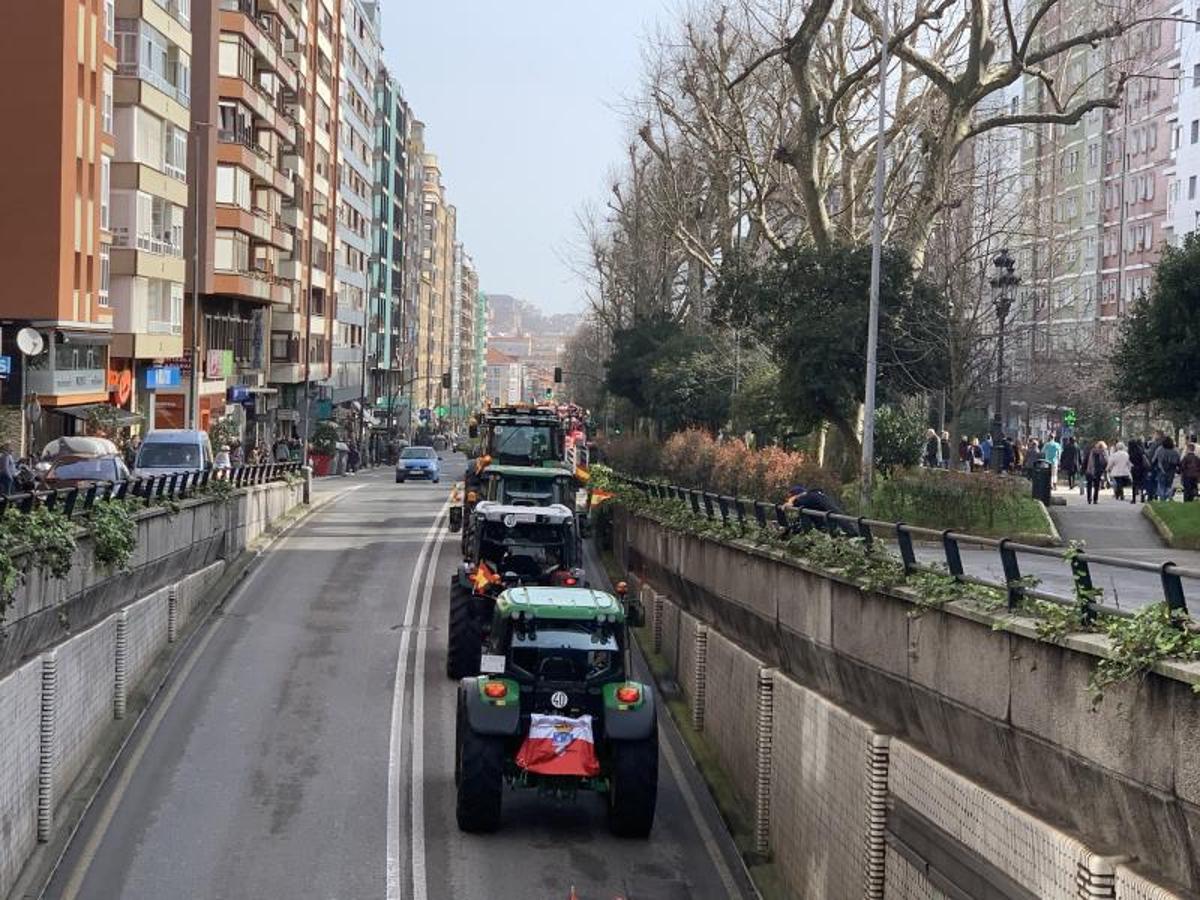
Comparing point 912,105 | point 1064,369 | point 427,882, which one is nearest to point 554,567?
point 427,882

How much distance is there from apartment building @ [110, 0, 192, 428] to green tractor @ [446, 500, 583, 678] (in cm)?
2963

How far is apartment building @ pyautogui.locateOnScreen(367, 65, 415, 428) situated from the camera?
132 meters

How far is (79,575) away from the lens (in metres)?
20.4

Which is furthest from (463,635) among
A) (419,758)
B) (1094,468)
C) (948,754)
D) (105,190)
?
(105,190)

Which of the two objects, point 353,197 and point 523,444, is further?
point 353,197

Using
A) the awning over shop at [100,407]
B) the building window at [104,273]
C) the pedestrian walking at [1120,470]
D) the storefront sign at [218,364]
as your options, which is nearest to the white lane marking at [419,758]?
the pedestrian walking at [1120,470]

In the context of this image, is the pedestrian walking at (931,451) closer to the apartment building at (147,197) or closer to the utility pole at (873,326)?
the utility pole at (873,326)

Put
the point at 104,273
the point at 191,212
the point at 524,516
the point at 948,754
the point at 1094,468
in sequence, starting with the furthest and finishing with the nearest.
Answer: the point at 191,212, the point at 104,273, the point at 1094,468, the point at 524,516, the point at 948,754

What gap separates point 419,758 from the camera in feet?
67.4

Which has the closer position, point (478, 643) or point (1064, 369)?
point (478, 643)

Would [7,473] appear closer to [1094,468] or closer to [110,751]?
[110,751]

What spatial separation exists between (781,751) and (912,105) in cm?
3114

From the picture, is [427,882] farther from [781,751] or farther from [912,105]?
[912,105]

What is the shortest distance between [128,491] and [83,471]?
25.8ft
